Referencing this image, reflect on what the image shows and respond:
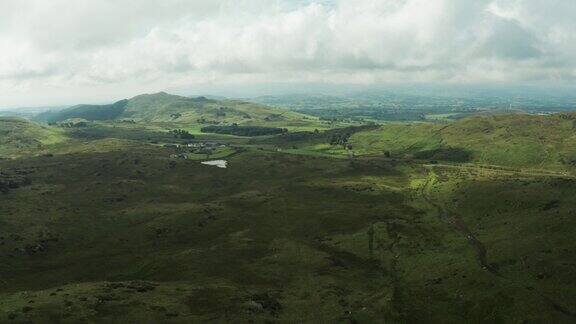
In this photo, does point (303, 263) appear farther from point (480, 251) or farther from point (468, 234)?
point (468, 234)

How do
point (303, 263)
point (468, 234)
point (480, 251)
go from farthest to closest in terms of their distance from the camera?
point (468, 234) → point (303, 263) → point (480, 251)

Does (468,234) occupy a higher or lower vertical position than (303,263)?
higher

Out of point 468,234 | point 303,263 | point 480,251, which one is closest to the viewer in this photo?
point 480,251

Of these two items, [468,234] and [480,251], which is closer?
[480,251]

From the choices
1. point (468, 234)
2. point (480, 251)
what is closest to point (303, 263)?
point (480, 251)

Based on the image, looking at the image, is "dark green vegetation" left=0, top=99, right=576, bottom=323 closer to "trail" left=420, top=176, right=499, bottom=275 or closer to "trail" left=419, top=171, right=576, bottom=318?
"trail" left=419, top=171, right=576, bottom=318

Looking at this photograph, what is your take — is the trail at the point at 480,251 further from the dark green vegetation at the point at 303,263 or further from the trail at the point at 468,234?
the dark green vegetation at the point at 303,263

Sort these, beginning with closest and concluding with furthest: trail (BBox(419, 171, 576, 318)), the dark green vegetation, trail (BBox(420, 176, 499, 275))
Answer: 1. trail (BBox(419, 171, 576, 318))
2. the dark green vegetation
3. trail (BBox(420, 176, 499, 275))

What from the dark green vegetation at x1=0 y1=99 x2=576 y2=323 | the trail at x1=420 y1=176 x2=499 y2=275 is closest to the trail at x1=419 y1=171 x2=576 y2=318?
the trail at x1=420 y1=176 x2=499 y2=275

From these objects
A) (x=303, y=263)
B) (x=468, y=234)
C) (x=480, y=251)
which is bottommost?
(x=303, y=263)

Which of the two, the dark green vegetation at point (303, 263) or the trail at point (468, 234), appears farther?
the trail at point (468, 234)

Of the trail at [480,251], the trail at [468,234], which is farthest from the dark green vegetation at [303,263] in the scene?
the trail at [468,234]
